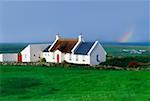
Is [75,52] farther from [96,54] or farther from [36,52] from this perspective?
[36,52]

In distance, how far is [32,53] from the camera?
71.2 meters

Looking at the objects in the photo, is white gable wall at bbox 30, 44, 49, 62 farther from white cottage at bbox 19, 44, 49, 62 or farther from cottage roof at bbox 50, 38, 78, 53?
cottage roof at bbox 50, 38, 78, 53

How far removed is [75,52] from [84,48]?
1506mm

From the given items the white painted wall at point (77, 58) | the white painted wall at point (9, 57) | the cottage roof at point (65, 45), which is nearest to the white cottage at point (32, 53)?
the white painted wall at point (9, 57)

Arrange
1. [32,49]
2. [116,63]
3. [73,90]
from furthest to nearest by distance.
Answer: [32,49] → [116,63] → [73,90]

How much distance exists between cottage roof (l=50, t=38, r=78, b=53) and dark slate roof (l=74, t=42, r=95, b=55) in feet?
4.84

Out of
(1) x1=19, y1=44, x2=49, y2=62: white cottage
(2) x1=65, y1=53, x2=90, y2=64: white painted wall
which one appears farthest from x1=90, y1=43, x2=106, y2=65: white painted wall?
(1) x1=19, y1=44, x2=49, y2=62: white cottage

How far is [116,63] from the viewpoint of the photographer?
62.3m

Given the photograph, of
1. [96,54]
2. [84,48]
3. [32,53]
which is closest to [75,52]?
[84,48]

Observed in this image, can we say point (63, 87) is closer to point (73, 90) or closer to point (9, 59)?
point (73, 90)

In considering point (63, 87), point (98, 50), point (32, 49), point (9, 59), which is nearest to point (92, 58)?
point (98, 50)

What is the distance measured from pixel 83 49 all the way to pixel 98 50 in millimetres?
2202

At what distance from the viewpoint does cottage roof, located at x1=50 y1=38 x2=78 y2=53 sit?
6733 centimetres

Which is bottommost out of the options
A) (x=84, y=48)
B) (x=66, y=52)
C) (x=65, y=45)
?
(x=66, y=52)
